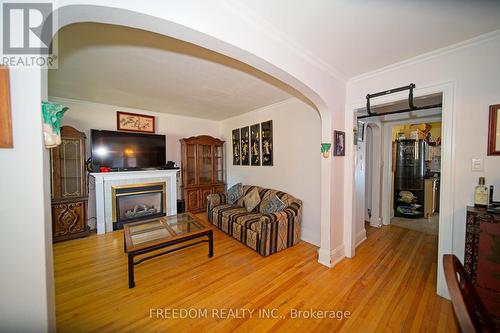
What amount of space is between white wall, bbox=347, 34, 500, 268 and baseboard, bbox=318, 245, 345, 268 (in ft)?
3.70

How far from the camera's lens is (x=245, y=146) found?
4.31 meters

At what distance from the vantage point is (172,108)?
383 centimetres

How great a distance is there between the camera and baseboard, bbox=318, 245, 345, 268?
2.32m

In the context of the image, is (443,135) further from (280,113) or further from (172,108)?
(172,108)

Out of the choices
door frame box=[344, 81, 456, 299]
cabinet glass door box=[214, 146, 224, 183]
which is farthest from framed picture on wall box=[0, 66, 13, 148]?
cabinet glass door box=[214, 146, 224, 183]

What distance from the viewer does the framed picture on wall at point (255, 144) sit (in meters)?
3.98

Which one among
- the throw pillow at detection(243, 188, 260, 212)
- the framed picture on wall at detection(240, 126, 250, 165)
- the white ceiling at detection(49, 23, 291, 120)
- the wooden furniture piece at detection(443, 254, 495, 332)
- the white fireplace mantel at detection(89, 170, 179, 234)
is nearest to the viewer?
the wooden furniture piece at detection(443, 254, 495, 332)

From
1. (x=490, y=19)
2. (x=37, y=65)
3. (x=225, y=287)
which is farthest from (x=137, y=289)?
(x=490, y=19)

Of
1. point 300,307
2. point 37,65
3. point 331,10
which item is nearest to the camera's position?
point 37,65

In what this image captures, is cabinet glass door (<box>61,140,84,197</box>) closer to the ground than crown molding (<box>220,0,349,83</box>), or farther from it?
closer to the ground

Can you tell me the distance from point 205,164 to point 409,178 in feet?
17.2

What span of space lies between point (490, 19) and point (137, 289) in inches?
157

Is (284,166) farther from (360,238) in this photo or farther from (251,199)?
(360,238)

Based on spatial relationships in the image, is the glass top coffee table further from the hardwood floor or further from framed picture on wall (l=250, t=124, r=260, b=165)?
framed picture on wall (l=250, t=124, r=260, b=165)
